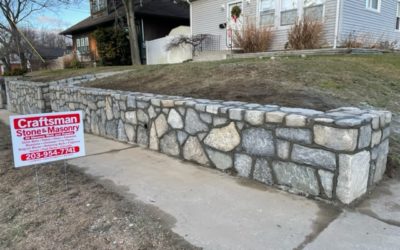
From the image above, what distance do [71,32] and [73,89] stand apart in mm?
22194

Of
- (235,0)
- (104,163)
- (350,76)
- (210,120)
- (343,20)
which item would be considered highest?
(235,0)

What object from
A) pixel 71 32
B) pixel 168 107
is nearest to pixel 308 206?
pixel 168 107

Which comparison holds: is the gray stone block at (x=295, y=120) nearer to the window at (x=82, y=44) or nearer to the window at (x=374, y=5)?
the window at (x=374, y=5)

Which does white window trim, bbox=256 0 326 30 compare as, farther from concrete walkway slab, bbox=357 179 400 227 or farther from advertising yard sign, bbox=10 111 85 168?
advertising yard sign, bbox=10 111 85 168

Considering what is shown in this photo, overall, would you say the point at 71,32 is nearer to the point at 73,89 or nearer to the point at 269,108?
the point at 73,89

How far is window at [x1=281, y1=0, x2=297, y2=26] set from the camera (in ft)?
37.0

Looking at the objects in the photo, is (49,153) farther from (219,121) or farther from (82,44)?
(82,44)

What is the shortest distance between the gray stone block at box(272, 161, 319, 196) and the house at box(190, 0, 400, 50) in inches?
343

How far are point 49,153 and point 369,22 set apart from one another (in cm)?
1231

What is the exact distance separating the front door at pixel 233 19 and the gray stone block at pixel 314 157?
10.2 m

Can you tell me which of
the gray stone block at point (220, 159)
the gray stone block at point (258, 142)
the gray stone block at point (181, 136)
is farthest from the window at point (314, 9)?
the gray stone block at point (258, 142)

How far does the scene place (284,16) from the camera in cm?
1165

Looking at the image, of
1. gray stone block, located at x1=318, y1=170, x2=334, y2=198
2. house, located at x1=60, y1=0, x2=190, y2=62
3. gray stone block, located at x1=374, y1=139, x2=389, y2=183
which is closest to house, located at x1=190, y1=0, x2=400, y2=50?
Result: house, located at x1=60, y1=0, x2=190, y2=62

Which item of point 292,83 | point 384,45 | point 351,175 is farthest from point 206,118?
point 384,45
